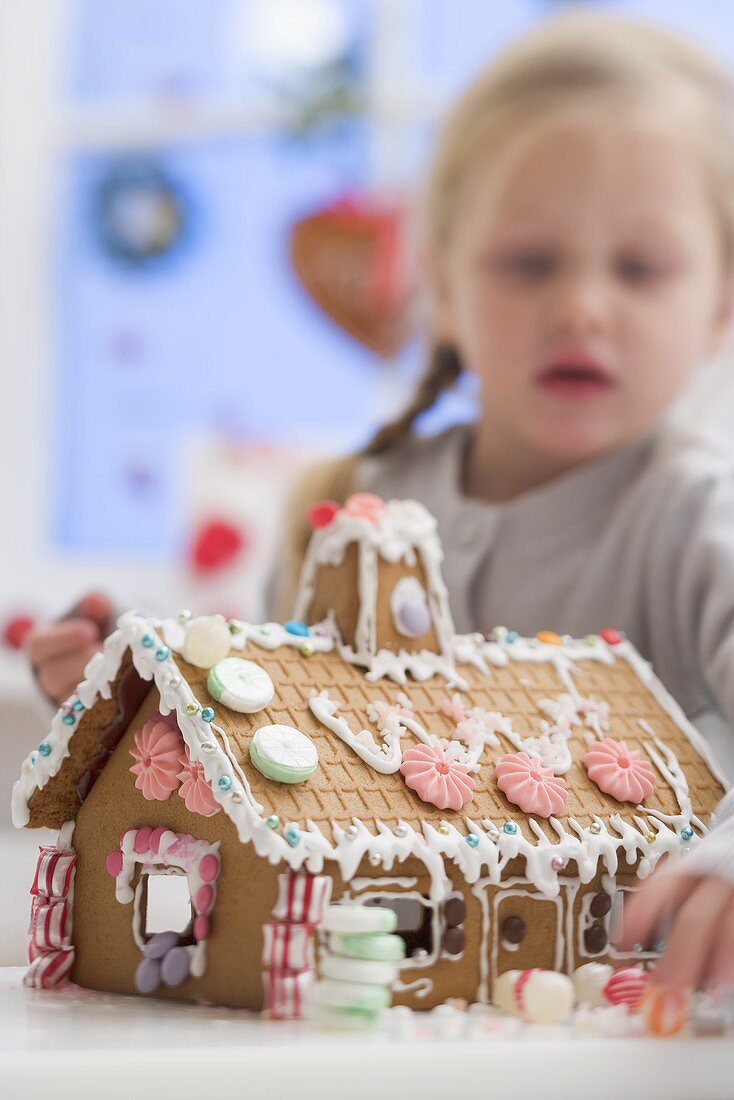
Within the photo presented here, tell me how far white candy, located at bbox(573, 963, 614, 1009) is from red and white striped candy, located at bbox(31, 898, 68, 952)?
255 millimetres

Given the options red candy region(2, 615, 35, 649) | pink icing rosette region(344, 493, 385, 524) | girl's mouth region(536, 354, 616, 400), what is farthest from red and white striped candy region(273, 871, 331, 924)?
red candy region(2, 615, 35, 649)

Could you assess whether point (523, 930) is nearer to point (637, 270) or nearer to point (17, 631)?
point (637, 270)

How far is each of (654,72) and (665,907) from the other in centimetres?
77

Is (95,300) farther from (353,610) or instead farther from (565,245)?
(353,610)

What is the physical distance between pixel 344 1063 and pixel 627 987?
6.5 inches

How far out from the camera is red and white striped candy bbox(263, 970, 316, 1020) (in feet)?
1.95

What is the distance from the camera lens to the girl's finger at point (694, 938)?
57cm

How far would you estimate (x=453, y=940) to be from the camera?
0.64 meters

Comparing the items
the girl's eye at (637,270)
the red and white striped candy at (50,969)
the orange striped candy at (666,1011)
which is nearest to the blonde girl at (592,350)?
the girl's eye at (637,270)

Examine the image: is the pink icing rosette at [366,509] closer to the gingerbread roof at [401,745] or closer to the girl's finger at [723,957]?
the gingerbread roof at [401,745]

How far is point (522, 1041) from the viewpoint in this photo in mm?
552

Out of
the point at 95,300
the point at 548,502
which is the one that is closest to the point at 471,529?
the point at 548,502

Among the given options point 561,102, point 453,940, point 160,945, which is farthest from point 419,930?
point 561,102

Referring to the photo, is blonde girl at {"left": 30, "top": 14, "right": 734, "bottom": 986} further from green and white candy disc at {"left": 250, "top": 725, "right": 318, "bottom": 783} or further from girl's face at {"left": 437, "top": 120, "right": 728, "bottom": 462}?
green and white candy disc at {"left": 250, "top": 725, "right": 318, "bottom": 783}
